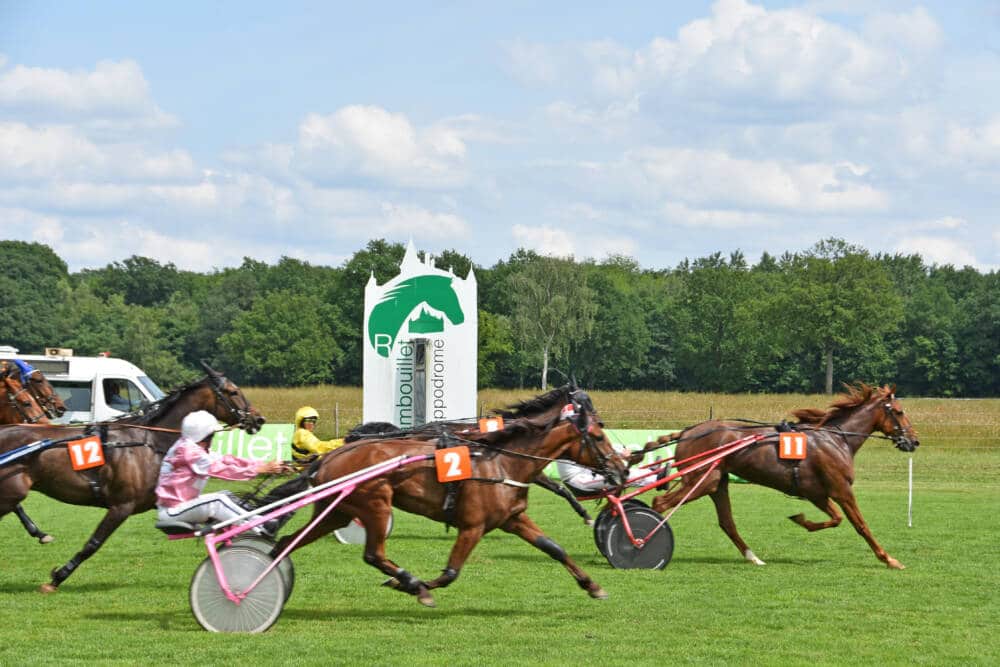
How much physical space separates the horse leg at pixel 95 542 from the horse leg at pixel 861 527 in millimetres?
6970

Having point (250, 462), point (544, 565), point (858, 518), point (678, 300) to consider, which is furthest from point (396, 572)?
point (678, 300)

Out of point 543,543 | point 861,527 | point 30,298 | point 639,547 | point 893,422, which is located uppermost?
point 30,298

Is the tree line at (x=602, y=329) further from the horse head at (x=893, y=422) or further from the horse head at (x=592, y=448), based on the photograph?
the horse head at (x=592, y=448)

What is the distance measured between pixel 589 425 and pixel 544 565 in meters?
2.98

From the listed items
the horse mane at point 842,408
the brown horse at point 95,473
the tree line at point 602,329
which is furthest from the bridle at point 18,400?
the tree line at point 602,329

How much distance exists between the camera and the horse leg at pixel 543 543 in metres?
8.75

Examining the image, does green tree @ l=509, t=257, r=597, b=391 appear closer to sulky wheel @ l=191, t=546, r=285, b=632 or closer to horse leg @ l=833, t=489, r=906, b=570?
horse leg @ l=833, t=489, r=906, b=570

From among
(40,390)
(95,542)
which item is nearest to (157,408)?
(95,542)

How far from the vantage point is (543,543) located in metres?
8.77

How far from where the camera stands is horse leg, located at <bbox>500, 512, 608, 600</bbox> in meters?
8.75

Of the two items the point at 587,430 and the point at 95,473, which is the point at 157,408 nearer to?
the point at 95,473

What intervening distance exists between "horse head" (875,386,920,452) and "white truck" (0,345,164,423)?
14995mm

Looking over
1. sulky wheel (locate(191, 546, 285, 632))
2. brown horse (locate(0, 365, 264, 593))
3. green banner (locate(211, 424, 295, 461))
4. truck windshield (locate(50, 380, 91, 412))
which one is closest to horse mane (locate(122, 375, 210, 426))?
brown horse (locate(0, 365, 264, 593))

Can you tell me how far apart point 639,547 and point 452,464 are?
3.19 m
